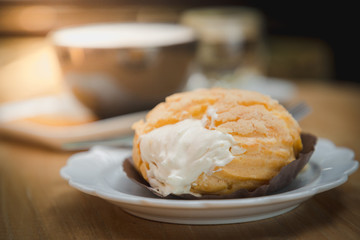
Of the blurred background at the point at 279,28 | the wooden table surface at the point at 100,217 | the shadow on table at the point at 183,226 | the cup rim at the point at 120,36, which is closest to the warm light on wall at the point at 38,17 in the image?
the blurred background at the point at 279,28

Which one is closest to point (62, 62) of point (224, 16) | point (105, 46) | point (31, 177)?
point (105, 46)

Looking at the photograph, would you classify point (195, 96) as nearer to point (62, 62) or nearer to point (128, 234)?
point (128, 234)

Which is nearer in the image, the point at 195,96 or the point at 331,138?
the point at 195,96

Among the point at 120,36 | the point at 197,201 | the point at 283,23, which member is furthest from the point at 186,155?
the point at 283,23

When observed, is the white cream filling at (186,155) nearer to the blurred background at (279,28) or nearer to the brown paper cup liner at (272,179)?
the brown paper cup liner at (272,179)

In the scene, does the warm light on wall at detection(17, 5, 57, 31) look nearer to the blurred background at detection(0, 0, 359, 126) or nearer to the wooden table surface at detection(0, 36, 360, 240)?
the blurred background at detection(0, 0, 359, 126)

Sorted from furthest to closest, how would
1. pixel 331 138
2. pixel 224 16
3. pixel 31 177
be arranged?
pixel 224 16, pixel 331 138, pixel 31 177

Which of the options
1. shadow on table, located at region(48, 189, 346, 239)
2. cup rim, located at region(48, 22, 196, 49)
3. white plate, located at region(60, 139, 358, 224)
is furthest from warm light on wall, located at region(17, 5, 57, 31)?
shadow on table, located at region(48, 189, 346, 239)

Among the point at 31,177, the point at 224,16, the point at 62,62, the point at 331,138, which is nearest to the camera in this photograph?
the point at 31,177
